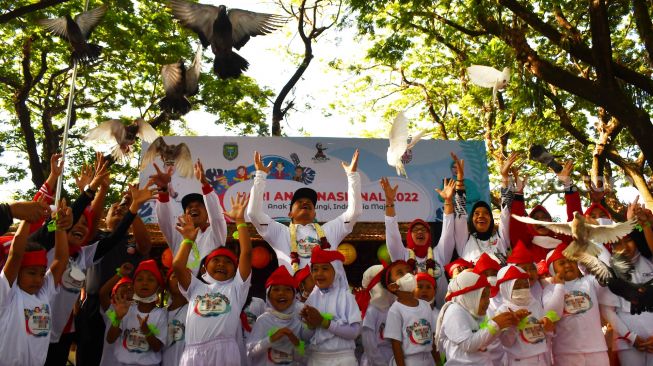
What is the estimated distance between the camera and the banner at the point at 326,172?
8.18m

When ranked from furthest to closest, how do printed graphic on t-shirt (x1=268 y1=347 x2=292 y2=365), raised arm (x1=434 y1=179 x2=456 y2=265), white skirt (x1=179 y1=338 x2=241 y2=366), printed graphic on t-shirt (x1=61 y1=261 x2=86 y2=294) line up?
1. raised arm (x1=434 y1=179 x2=456 y2=265)
2. printed graphic on t-shirt (x1=61 y1=261 x2=86 y2=294)
3. printed graphic on t-shirt (x1=268 y1=347 x2=292 y2=365)
4. white skirt (x1=179 y1=338 x2=241 y2=366)

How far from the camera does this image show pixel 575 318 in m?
4.82

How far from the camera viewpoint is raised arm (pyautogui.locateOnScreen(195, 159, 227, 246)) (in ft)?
16.3

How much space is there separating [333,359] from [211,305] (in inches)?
38.4

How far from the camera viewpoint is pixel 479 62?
33.2ft

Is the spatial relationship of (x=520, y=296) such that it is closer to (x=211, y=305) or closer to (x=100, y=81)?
(x=211, y=305)

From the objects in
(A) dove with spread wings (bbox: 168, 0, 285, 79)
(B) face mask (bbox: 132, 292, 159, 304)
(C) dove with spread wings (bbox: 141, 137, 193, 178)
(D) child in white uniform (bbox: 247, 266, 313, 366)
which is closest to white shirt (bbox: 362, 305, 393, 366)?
(D) child in white uniform (bbox: 247, 266, 313, 366)

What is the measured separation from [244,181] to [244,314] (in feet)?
11.4

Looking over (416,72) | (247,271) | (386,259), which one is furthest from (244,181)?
(416,72)

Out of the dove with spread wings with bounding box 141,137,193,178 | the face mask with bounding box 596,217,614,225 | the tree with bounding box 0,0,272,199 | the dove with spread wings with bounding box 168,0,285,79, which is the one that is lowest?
the face mask with bounding box 596,217,614,225

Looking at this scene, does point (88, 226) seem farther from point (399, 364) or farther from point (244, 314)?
point (399, 364)

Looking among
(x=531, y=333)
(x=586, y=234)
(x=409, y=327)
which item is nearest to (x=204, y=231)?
(x=409, y=327)

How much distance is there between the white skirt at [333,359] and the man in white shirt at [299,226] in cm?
85

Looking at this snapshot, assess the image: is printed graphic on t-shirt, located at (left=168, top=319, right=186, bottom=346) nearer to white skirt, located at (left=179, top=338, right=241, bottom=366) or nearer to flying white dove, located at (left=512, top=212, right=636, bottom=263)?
white skirt, located at (left=179, top=338, right=241, bottom=366)
